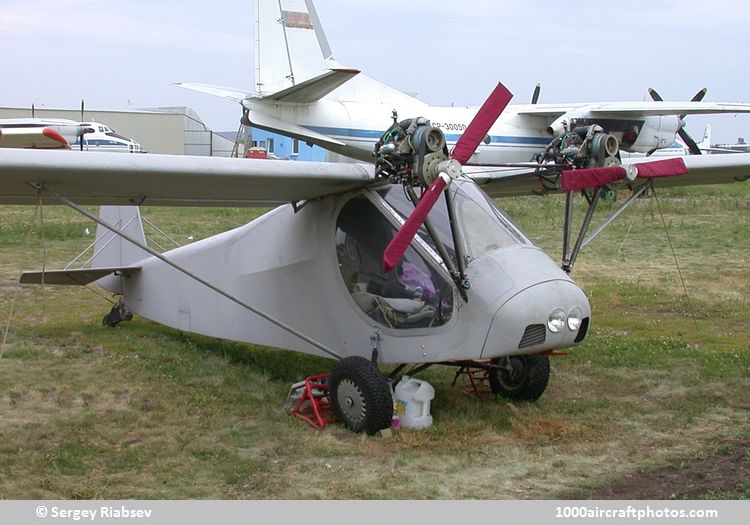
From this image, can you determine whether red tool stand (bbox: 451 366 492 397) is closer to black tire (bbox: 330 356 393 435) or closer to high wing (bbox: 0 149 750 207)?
black tire (bbox: 330 356 393 435)

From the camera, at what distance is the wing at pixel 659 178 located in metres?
9.41

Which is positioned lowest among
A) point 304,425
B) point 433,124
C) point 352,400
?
point 304,425

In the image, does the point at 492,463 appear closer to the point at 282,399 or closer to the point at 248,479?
the point at 248,479

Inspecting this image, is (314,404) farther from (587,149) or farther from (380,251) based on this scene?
(587,149)

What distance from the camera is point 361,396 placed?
283 inches

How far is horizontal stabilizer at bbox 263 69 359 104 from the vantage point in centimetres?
2264

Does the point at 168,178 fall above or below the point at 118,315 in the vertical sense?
above

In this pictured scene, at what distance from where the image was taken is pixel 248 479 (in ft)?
19.9

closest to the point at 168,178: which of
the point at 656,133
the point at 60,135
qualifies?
the point at 60,135

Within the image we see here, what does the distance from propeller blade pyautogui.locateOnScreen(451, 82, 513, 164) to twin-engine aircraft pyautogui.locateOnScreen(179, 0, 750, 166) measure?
603 inches

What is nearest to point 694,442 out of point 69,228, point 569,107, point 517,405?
point 517,405

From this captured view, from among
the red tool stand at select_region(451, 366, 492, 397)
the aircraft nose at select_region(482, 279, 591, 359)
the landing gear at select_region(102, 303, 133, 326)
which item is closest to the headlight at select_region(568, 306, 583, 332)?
the aircraft nose at select_region(482, 279, 591, 359)

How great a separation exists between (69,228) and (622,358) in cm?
1475

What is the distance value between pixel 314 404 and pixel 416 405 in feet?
2.98
